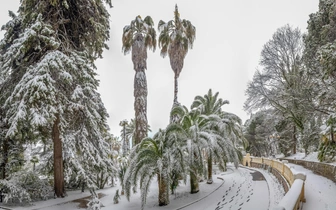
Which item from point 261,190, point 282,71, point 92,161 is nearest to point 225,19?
A: point 282,71

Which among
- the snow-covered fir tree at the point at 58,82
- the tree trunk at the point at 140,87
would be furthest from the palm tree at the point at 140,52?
the snow-covered fir tree at the point at 58,82

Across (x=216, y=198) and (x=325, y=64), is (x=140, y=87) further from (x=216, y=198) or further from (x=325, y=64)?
(x=325, y=64)

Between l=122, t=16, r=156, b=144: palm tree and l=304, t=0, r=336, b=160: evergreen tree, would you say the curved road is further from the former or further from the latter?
l=122, t=16, r=156, b=144: palm tree

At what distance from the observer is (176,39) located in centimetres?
1759

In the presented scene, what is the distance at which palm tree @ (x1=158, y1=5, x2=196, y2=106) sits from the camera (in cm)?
1756

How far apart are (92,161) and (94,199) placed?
5.66 ft

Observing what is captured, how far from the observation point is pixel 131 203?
9352 mm

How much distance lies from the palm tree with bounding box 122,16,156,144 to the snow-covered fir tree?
2949 millimetres

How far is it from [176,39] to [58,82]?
10.1 m

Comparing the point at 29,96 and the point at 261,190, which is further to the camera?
the point at 261,190

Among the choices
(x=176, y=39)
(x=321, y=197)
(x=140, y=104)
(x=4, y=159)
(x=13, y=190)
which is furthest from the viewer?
(x=176, y=39)

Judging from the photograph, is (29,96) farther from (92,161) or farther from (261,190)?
(261,190)

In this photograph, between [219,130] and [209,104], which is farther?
[209,104]

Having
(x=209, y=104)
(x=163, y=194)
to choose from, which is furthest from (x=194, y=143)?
(x=209, y=104)
